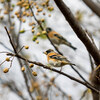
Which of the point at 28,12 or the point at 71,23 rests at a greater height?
the point at 28,12

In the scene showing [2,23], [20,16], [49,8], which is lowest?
[49,8]

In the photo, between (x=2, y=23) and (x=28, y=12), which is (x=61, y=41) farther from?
(x=28, y=12)

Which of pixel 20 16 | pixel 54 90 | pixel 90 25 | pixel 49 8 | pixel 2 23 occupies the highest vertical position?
pixel 2 23

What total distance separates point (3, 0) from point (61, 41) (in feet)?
8.03

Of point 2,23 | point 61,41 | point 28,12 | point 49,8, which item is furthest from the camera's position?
point 61,41

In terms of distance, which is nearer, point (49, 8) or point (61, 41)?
point (49, 8)

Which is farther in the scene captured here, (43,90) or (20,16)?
(43,90)

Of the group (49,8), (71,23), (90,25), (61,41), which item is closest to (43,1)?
(49,8)

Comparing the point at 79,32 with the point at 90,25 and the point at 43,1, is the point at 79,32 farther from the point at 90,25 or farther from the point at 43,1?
the point at 90,25

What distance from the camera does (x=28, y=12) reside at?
404cm

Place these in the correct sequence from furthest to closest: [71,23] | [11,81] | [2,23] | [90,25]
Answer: [90,25] → [11,81] → [2,23] → [71,23]

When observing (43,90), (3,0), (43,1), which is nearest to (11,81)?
(43,90)

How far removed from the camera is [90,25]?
8.57 metres

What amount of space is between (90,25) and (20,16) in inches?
194
